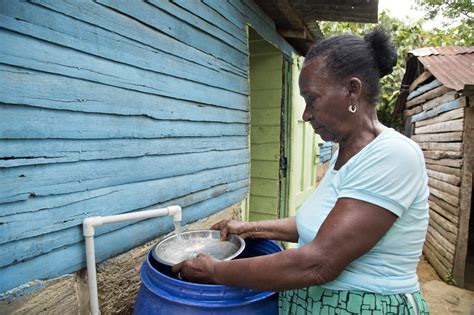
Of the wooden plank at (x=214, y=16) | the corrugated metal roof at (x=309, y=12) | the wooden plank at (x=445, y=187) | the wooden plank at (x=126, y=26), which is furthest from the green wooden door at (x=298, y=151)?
the wooden plank at (x=445, y=187)

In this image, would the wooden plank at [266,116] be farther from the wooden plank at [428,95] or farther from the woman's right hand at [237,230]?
the wooden plank at [428,95]

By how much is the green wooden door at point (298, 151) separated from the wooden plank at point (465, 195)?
7.71ft

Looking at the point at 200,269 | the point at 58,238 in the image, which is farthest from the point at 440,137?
the point at 58,238

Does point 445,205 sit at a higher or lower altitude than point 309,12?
lower

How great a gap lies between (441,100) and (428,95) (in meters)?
0.76

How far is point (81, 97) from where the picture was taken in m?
1.51

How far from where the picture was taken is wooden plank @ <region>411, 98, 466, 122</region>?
17.4 feet

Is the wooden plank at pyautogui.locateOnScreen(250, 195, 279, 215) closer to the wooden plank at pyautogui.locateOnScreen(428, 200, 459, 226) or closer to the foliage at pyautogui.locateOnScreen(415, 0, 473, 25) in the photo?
the wooden plank at pyautogui.locateOnScreen(428, 200, 459, 226)

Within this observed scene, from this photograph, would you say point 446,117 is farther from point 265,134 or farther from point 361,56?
point 361,56

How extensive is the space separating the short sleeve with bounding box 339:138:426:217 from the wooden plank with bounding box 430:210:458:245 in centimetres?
551

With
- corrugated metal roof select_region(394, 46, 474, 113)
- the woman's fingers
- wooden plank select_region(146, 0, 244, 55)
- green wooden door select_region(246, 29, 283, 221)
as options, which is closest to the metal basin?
the woman's fingers

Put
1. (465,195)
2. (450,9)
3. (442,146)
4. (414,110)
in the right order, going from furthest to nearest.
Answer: (450,9) < (414,110) < (442,146) < (465,195)

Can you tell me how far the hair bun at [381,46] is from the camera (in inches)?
52.0

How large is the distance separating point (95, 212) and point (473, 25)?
54.3ft
